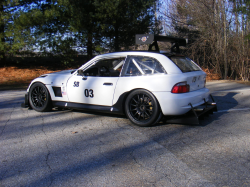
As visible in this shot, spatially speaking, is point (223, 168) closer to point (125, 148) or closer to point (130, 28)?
point (125, 148)

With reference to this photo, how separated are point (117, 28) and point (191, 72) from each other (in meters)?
11.3

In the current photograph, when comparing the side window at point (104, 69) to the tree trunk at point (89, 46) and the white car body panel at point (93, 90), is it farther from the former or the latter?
the tree trunk at point (89, 46)

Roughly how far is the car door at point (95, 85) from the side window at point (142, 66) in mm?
A: 341

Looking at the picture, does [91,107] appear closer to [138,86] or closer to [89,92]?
[89,92]

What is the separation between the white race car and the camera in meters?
4.51

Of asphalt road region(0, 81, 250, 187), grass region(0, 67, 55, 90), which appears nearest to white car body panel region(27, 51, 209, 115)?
asphalt road region(0, 81, 250, 187)

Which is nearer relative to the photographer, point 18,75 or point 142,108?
point 142,108

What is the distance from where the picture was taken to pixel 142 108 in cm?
473

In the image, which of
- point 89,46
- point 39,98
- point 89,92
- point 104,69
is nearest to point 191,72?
point 104,69

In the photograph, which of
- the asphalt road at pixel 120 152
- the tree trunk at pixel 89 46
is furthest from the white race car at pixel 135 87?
the tree trunk at pixel 89 46

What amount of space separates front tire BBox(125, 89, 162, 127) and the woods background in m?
10.3

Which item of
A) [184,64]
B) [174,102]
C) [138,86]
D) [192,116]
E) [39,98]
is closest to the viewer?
[174,102]

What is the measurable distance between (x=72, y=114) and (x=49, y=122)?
79 centimetres

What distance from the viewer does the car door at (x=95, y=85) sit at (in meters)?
5.09
